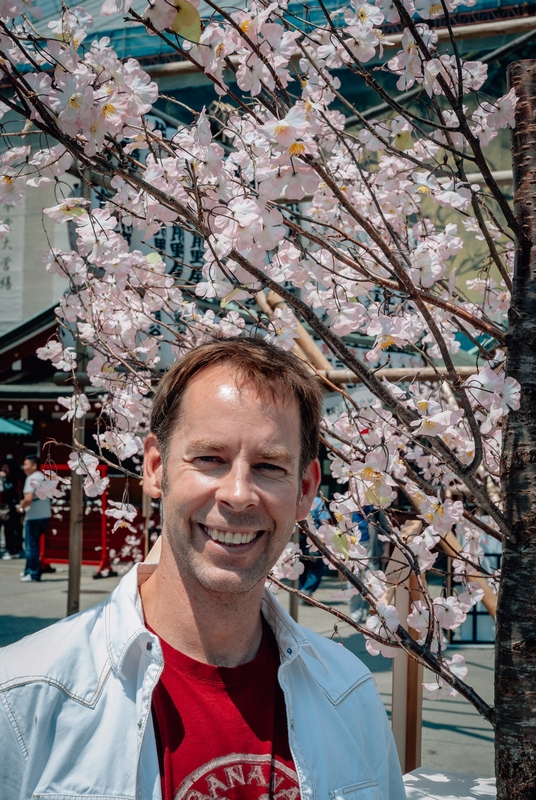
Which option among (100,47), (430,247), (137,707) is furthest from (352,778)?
(100,47)

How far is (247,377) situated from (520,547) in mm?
891

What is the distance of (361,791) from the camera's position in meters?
1.57

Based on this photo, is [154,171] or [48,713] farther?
[154,171]

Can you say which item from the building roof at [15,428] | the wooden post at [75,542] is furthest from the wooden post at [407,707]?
the building roof at [15,428]

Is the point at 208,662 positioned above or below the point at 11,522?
above

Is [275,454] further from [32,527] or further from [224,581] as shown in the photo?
[32,527]

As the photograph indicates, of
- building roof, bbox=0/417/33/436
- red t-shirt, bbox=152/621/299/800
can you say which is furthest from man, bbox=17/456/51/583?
red t-shirt, bbox=152/621/299/800

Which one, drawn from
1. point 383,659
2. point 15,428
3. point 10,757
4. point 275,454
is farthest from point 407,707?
point 15,428

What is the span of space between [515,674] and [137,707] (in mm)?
1011

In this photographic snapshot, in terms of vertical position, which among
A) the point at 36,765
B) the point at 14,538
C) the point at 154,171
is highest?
the point at 154,171

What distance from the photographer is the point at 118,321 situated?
3.49m

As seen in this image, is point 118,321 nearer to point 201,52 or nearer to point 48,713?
point 201,52

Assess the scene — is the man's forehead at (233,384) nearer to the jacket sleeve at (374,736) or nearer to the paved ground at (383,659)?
the jacket sleeve at (374,736)

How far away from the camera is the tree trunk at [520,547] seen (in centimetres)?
194
